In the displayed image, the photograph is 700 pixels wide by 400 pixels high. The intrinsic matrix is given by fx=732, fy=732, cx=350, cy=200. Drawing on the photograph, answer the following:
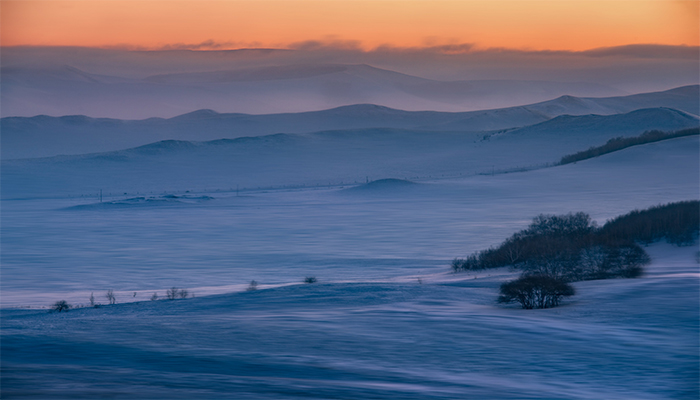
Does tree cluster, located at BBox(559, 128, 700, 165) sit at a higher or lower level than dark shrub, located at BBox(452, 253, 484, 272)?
higher

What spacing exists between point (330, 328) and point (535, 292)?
367 centimetres

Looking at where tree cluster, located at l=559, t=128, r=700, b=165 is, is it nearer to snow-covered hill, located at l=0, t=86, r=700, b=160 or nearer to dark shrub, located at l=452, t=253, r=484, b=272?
dark shrub, located at l=452, t=253, r=484, b=272

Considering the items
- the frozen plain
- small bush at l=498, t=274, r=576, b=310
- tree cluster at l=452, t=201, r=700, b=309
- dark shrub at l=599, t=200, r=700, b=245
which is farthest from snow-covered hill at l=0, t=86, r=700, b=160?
small bush at l=498, t=274, r=576, b=310

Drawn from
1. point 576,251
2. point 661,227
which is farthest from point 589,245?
point 661,227

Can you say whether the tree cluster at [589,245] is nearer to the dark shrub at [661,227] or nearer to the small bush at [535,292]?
the dark shrub at [661,227]

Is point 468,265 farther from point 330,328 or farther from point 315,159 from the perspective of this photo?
point 315,159

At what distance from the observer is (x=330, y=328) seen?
28.5ft

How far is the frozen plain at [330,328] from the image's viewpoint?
20.5ft

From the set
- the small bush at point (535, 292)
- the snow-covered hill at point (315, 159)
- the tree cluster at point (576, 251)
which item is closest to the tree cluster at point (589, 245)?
the tree cluster at point (576, 251)

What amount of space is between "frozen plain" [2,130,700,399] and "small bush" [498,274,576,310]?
42cm

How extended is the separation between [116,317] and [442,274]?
933cm

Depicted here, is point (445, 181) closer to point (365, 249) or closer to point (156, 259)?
point (365, 249)

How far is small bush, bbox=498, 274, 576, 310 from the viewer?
35.3ft

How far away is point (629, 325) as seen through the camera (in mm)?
8883
